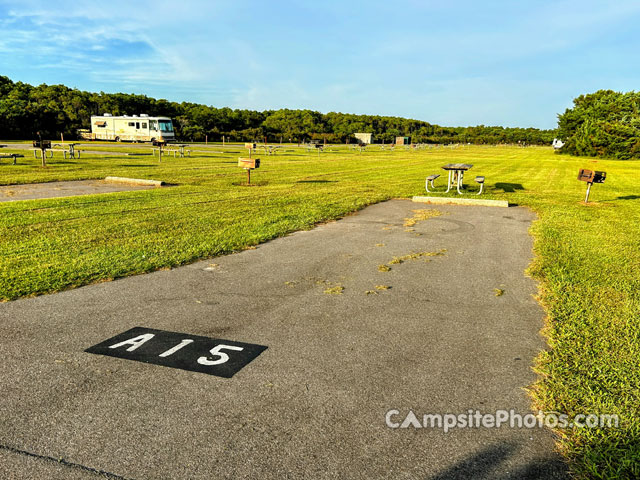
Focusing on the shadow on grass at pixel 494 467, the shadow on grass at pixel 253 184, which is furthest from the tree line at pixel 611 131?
the shadow on grass at pixel 494 467

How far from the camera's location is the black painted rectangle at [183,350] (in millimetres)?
3695

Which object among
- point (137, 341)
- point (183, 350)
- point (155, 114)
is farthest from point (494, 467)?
point (155, 114)

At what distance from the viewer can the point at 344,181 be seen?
19.4 metres

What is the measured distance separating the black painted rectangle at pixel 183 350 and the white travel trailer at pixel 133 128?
48054 mm

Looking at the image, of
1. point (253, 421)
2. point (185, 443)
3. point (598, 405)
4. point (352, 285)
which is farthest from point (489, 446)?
point (352, 285)

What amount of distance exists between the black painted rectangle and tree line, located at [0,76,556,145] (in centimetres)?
5712

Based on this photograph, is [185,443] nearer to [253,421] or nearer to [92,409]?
[253,421]

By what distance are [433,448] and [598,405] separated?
4.47ft

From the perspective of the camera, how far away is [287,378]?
3.51 metres

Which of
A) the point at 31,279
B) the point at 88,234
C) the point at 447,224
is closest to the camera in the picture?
the point at 31,279

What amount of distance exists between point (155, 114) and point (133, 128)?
56.4 m

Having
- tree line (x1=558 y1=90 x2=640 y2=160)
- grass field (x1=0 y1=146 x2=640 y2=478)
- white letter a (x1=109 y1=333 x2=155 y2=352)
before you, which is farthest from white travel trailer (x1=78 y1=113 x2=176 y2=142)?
tree line (x1=558 y1=90 x2=640 y2=160)

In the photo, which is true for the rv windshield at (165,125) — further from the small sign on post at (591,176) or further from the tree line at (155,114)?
the small sign on post at (591,176)

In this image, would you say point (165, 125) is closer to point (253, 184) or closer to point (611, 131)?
point (253, 184)
